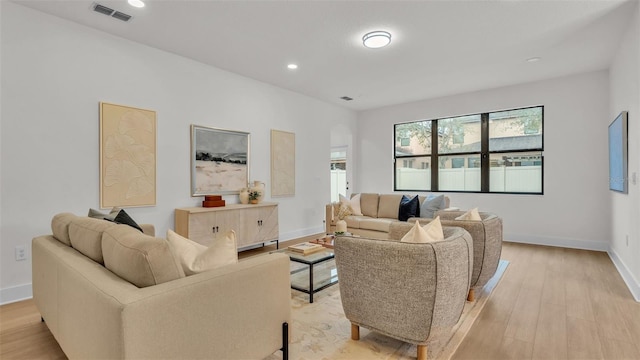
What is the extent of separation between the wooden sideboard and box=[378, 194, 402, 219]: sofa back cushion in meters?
1.81

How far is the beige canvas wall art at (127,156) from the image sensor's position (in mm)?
3336

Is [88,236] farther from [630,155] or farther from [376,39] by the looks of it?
[630,155]

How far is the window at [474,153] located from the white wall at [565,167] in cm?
15

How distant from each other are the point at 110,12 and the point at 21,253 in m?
2.38

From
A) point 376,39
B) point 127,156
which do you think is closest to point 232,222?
point 127,156

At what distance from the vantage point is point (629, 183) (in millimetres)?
3240

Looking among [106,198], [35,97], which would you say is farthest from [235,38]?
[106,198]

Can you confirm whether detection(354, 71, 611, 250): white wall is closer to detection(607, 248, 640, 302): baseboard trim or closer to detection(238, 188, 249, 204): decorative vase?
detection(607, 248, 640, 302): baseboard trim

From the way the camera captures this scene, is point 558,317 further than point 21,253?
No

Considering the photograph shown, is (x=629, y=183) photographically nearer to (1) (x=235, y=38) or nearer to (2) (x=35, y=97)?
(1) (x=235, y=38)

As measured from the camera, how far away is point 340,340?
215 centimetres

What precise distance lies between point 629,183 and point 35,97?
19.4ft

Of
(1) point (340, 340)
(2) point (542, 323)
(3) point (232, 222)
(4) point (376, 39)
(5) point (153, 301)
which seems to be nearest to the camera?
(5) point (153, 301)

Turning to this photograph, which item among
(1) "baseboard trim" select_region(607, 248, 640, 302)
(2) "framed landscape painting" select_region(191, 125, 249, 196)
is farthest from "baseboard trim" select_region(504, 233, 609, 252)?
(2) "framed landscape painting" select_region(191, 125, 249, 196)
